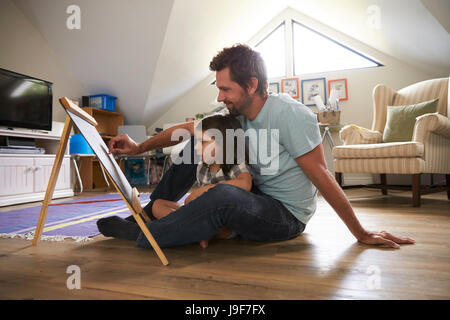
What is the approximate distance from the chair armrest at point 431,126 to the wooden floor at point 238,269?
3.71 feet

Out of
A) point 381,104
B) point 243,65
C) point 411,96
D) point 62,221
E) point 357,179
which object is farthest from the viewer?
point 357,179

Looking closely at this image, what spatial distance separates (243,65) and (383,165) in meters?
1.78

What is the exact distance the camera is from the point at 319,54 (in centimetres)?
431

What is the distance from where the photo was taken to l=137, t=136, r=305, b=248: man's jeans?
981mm

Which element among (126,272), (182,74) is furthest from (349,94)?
(126,272)

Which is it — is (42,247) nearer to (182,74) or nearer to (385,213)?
(385,213)

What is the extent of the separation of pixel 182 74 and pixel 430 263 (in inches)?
154

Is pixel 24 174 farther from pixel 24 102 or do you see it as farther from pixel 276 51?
pixel 276 51

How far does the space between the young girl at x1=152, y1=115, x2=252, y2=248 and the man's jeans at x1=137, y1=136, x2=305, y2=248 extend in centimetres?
12

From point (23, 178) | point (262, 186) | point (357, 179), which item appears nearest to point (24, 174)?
point (23, 178)

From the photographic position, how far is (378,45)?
3.78 m

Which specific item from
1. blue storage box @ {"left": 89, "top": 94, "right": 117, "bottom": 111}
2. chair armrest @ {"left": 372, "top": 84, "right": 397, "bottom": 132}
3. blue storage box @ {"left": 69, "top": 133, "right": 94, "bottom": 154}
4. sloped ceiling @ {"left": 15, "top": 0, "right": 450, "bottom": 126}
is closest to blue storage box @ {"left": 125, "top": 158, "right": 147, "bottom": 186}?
sloped ceiling @ {"left": 15, "top": 0, "right": 450, "bottom": 126}

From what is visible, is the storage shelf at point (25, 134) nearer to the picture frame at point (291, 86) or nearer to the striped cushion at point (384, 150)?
the striped cushion at point (384, 150)

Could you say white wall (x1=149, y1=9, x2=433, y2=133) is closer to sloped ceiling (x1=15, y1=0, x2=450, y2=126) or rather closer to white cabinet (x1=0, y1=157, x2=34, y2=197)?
sloped ceiling (x1=15, y1=0, x2=450, y2=126)
